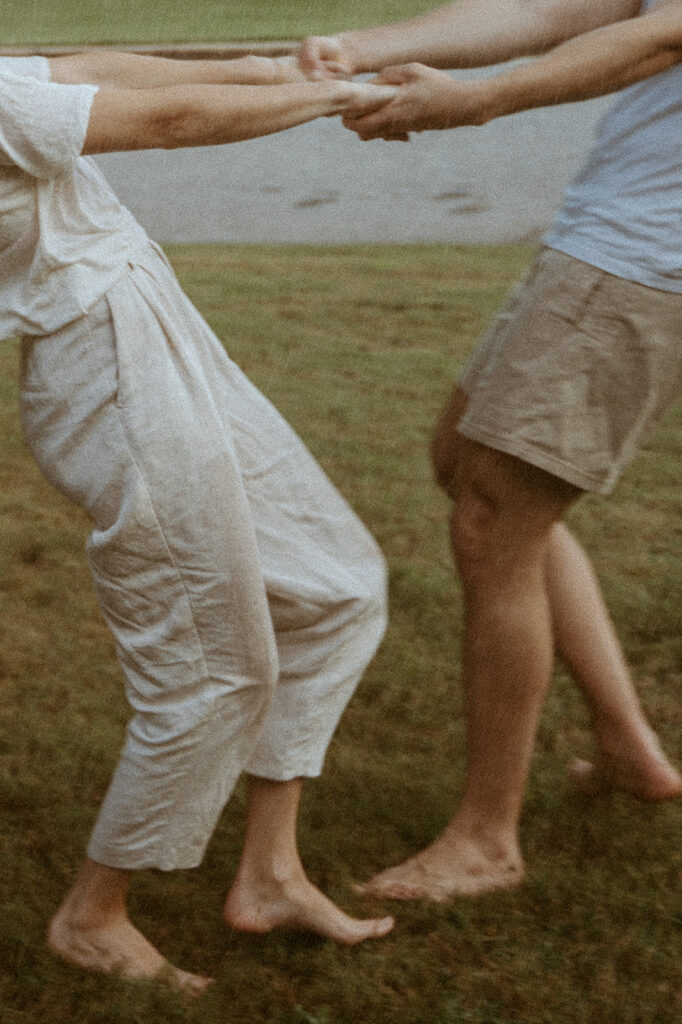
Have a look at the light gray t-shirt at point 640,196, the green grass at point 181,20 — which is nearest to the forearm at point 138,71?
the light gray t-shirt at point 640,196

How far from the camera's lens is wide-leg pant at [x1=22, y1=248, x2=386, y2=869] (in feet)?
6.39

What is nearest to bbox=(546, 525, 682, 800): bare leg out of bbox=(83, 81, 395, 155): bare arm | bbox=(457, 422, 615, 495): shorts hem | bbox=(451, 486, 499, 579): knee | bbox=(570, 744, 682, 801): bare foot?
bbox=(570, 744, 682, 801): bare foot

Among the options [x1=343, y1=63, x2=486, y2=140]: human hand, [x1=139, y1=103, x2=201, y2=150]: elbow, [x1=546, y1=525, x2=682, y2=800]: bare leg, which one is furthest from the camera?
[x1=546, y1=525, x2=682, y2=800]: bare leg

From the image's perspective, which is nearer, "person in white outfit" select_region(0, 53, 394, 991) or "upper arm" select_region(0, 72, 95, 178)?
"upper arm" select_region(0, 72, 95, 178)

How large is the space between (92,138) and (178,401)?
0.40 metres

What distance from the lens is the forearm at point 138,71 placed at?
6.77ft

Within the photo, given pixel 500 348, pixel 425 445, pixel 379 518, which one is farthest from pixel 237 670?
pixel 425 445

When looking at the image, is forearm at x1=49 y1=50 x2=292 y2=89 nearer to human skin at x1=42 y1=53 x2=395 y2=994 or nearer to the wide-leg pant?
human skin at x1=42 y1=53 x2=395 y2=994

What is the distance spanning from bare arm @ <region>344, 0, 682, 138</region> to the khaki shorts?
0.26 metres

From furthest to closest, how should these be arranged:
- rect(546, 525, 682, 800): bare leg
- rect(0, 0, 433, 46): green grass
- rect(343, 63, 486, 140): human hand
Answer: rect(0, 0, 433, 46): green grass
rect(546, 525, 682, 800): bare leg
rect(343, 63, 486, 140): human hand

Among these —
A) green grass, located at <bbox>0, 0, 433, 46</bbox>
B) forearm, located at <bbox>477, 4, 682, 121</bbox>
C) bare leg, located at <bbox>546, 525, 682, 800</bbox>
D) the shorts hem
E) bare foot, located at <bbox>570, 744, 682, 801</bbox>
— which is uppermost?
forearm, located at <bbox>477, 4, 682, 121</bbox>

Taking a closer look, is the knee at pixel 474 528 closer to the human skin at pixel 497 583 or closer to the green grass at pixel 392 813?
the human skin at pixel 497 583

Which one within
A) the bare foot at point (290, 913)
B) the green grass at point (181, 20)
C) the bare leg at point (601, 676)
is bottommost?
the green grass at point (181, 20)

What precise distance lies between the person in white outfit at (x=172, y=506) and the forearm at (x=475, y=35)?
208 millimetres
